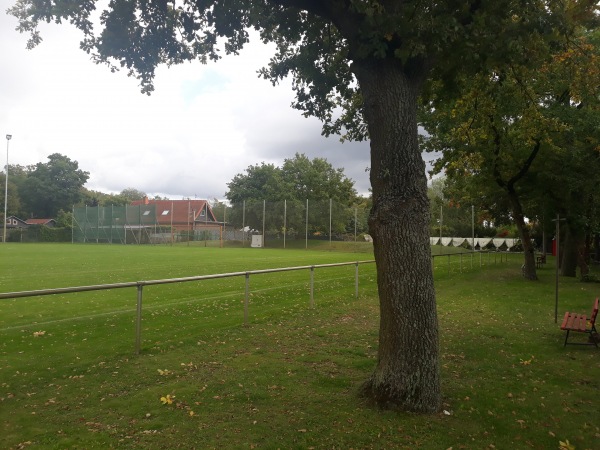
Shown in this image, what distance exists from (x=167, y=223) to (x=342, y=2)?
58847 millimetres

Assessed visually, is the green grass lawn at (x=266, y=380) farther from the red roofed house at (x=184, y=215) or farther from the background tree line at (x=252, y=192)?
the red roofed house at (x=184, y=215)

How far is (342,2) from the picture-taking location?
17.7 feet

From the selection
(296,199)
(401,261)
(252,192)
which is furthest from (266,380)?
(252,192)

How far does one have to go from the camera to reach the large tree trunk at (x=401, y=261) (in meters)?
4.85

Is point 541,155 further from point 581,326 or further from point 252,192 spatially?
point 252,192

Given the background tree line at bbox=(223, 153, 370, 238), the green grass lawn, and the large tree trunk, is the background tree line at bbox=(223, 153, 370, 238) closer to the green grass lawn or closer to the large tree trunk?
the green grass lawn

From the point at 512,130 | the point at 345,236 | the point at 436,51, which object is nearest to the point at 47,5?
the point at 436,51

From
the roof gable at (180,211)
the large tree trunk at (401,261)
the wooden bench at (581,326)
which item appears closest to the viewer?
the large tree trunk at (401,261)

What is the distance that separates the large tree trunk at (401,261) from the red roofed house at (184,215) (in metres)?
52.7

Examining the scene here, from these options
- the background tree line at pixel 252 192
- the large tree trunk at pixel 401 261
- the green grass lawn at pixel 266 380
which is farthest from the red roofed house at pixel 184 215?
the large tree trunk at pixel 401 261

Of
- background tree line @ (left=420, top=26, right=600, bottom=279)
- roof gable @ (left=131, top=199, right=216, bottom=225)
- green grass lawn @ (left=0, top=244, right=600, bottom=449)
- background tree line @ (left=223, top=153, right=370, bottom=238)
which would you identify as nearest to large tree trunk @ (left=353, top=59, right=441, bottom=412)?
green grass lawn @ (left=0, top=244, right=600, bottom=449)

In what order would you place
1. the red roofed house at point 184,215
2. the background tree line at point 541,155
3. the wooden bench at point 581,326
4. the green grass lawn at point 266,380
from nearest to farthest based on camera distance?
the green grass lawn at point 266,380
the wooden bench at point 581,326
the background tree line at point 541,155
the red roofed house at point 184,215

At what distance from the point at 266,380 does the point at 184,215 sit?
63397mm

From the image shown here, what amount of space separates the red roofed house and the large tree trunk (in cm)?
5274
